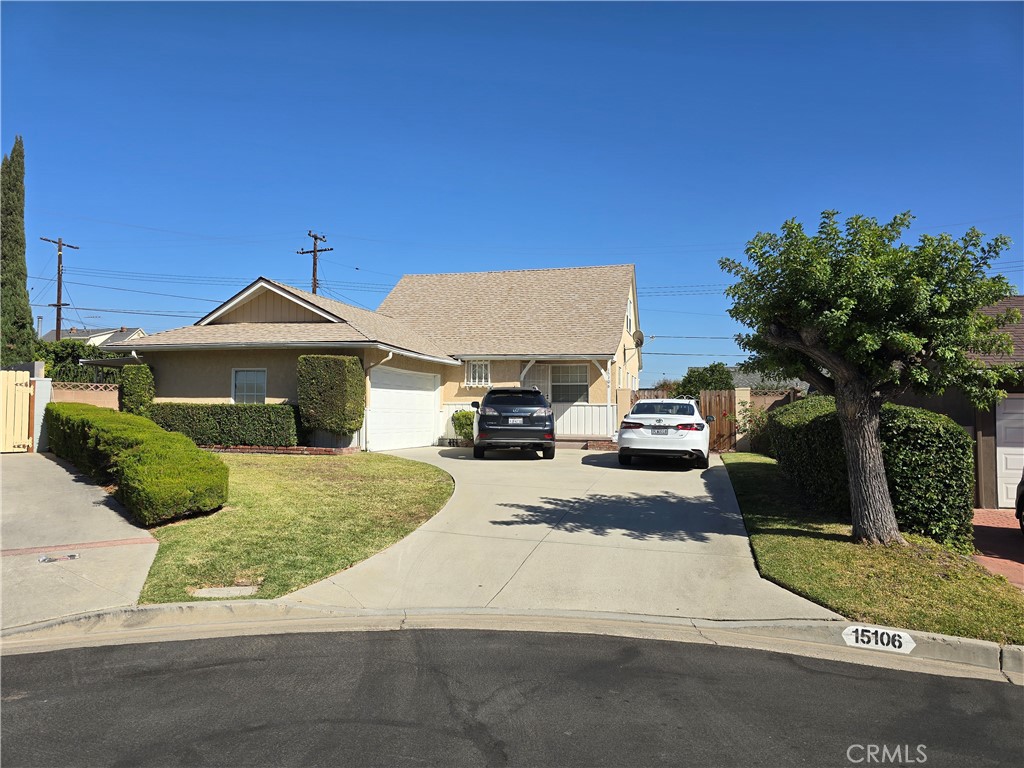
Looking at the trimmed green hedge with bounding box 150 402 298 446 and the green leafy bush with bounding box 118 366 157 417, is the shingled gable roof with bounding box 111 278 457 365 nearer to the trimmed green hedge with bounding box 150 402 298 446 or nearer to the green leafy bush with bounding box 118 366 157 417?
the green leafy bush with bounding box 118 366 157 417

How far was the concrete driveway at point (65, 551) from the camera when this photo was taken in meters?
6.03

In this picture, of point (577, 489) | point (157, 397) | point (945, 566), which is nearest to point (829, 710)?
point (945, 566)

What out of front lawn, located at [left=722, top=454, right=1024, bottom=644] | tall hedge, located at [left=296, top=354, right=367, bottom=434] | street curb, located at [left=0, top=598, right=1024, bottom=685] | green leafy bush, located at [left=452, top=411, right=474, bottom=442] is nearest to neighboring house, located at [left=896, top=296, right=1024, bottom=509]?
front lawn, located at [left=722, top=454, right=1024, bottom=644]

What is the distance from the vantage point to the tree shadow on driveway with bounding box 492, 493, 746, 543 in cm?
869

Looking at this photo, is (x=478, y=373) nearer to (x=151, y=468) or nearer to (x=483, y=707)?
(x=151, y=468)

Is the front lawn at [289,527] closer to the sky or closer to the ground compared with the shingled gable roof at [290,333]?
closer to the ground

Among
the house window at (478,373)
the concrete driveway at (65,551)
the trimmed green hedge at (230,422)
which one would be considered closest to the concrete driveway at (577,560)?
the concrete driveway at (65,551)

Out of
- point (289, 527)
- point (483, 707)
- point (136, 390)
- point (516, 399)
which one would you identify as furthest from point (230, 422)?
point (483, 707)

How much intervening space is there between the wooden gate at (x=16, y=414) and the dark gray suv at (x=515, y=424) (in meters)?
10.5

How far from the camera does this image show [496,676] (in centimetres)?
462

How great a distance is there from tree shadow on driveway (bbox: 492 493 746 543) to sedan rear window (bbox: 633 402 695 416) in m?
4.10

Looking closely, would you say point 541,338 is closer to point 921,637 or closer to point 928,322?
point 928,322

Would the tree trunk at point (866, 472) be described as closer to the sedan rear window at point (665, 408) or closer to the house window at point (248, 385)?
the sedan rear window at point (665, 408)

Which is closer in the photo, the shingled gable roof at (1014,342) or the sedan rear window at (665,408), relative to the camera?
the shingled gable roof at (1014,342)
